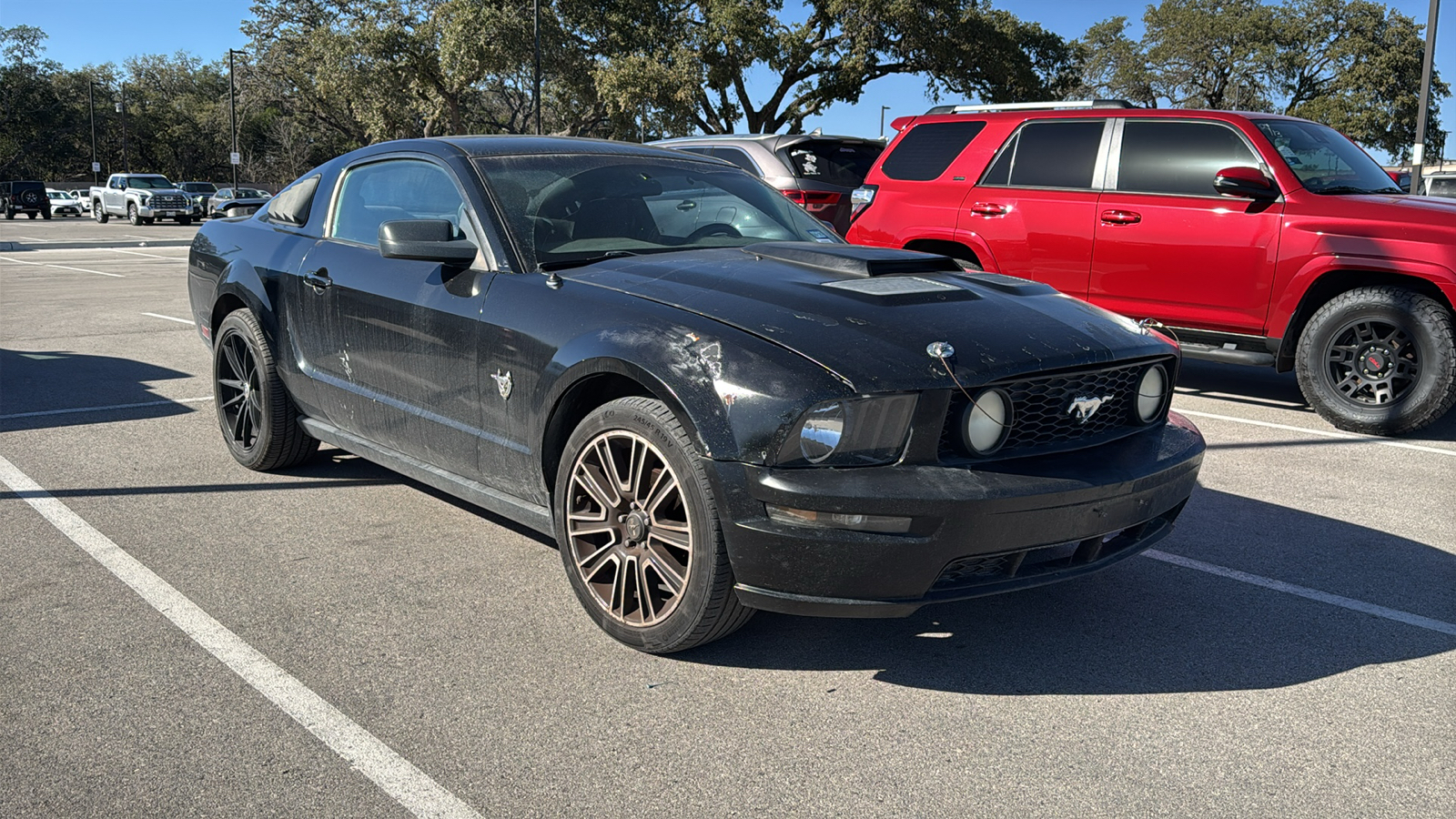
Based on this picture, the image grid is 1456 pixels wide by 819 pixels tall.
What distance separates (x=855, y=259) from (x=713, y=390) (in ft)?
3.49

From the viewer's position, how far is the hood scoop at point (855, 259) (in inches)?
156

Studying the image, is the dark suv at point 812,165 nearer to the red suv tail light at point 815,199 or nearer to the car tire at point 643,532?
the red suv tail light at point 815,199

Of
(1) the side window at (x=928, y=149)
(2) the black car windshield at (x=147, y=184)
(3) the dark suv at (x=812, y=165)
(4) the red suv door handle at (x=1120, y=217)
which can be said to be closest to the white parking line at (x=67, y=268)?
(3) the dark suv at (x=812, y=165)

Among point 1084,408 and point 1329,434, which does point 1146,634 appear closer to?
point 1084,408

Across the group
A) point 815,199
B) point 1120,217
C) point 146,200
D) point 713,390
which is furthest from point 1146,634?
point 146,200

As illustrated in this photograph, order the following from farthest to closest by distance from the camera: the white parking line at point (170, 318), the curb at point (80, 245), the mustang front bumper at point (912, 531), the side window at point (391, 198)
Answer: the curb at point (80, 245) → the white parking line at point (170, 318) → the side window at point (391, 198) → the mustang front bumper at point (912, 531)

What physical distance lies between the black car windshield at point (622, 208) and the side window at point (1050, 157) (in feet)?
12.5

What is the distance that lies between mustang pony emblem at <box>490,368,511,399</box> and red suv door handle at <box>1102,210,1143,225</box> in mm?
5205

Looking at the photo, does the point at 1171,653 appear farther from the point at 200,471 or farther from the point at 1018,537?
the point at 200,471

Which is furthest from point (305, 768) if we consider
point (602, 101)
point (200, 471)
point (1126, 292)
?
point (602, 101)

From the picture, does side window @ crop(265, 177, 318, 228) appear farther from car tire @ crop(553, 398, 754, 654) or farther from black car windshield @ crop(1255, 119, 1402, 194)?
black car windshield @ crop(1255, 119, 1402, 194)

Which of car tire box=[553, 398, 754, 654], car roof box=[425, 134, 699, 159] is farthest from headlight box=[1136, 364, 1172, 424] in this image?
car roof box=[425, 134, 699, 159]

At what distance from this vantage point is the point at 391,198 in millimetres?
4762

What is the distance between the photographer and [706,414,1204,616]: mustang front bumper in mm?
3018
